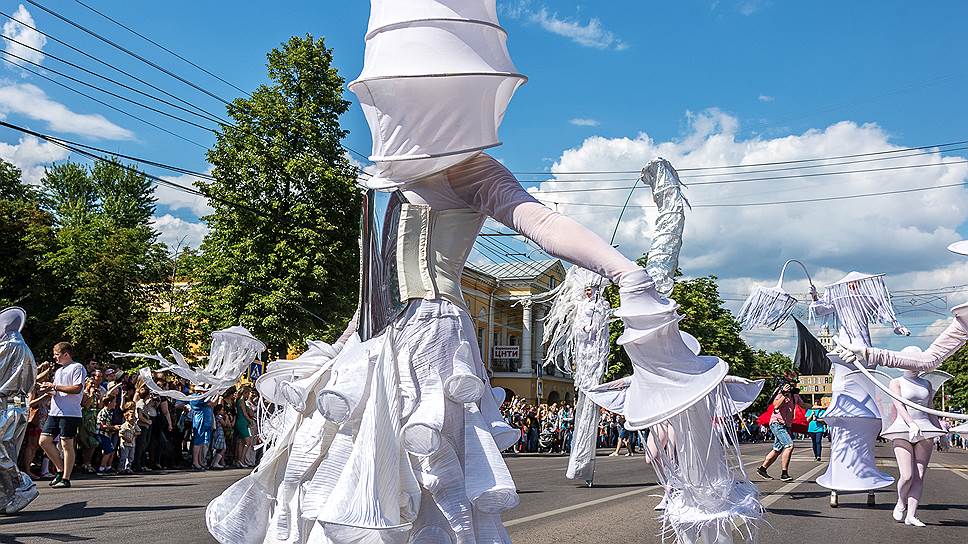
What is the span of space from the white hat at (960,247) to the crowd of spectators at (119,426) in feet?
28.1

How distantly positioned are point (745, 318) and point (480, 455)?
6697mm

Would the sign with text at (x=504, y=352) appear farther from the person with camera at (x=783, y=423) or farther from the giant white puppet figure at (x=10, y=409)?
the giant white puppet figure at (x=10, y=409)

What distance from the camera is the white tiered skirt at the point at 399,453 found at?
246 centimetres

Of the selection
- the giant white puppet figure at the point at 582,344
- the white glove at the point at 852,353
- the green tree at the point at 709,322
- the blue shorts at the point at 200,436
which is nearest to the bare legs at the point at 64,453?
the blue shorts at the point at 200,436

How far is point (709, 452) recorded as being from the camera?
294cm

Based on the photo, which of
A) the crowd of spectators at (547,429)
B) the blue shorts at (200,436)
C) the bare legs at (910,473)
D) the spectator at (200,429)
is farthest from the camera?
the crowd of spectators at (547,429)

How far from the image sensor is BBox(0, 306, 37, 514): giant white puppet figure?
8.11 m

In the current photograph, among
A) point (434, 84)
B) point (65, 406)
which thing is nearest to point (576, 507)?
point (65, 406)

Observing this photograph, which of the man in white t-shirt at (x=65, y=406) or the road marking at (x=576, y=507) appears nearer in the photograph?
the road marking at (x=576, y=507)

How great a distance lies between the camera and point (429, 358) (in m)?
2.71

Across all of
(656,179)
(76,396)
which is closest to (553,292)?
(656,179)

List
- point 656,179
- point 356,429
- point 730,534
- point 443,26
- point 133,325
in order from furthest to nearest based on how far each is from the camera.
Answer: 1. point 133,325
2. point 656,179
3. point 730,534
4. point 443,26
5. point 356,429

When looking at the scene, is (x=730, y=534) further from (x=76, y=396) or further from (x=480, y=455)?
(x=76, y=396)

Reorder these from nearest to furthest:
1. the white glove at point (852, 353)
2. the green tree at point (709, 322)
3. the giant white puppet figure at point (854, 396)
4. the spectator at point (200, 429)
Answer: the white glove at point (852, 353) < the giant white puppet figure at point (854, 396) < the spectator at point (200, 429) < the green tree at point (709, 322)
